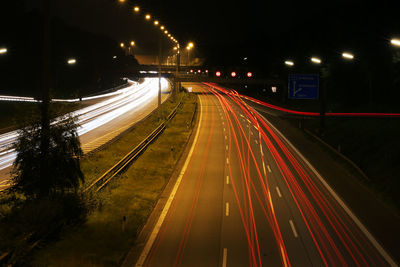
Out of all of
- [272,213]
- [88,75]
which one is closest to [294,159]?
[272,213]

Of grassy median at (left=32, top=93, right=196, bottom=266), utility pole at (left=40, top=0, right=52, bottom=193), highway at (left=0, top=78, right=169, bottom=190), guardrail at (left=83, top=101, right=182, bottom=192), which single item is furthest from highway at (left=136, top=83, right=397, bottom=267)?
highway at (left=0, top=78, right=169, bottom=190)

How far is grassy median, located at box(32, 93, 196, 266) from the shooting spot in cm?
1459

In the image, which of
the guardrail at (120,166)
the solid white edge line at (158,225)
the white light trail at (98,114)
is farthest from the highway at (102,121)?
the solid white edge line at (158,225)

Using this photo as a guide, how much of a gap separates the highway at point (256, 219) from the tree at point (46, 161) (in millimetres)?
4343

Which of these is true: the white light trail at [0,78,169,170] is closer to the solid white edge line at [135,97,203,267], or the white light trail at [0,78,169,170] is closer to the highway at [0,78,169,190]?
the highway at [0,78,169,190]

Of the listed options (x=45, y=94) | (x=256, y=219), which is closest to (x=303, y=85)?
(x=256, y=219)

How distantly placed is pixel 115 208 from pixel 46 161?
537 centimetres

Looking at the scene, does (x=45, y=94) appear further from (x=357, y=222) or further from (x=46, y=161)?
(x=357, y=222)

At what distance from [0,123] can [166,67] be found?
262ft

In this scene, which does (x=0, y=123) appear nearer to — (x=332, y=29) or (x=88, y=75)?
(x=88, y=75)

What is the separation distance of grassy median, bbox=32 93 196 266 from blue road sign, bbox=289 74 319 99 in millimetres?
13800

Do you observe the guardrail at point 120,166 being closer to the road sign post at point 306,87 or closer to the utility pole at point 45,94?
the utility pole at point 45,94

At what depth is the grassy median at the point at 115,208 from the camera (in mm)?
14586

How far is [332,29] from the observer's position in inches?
3590
